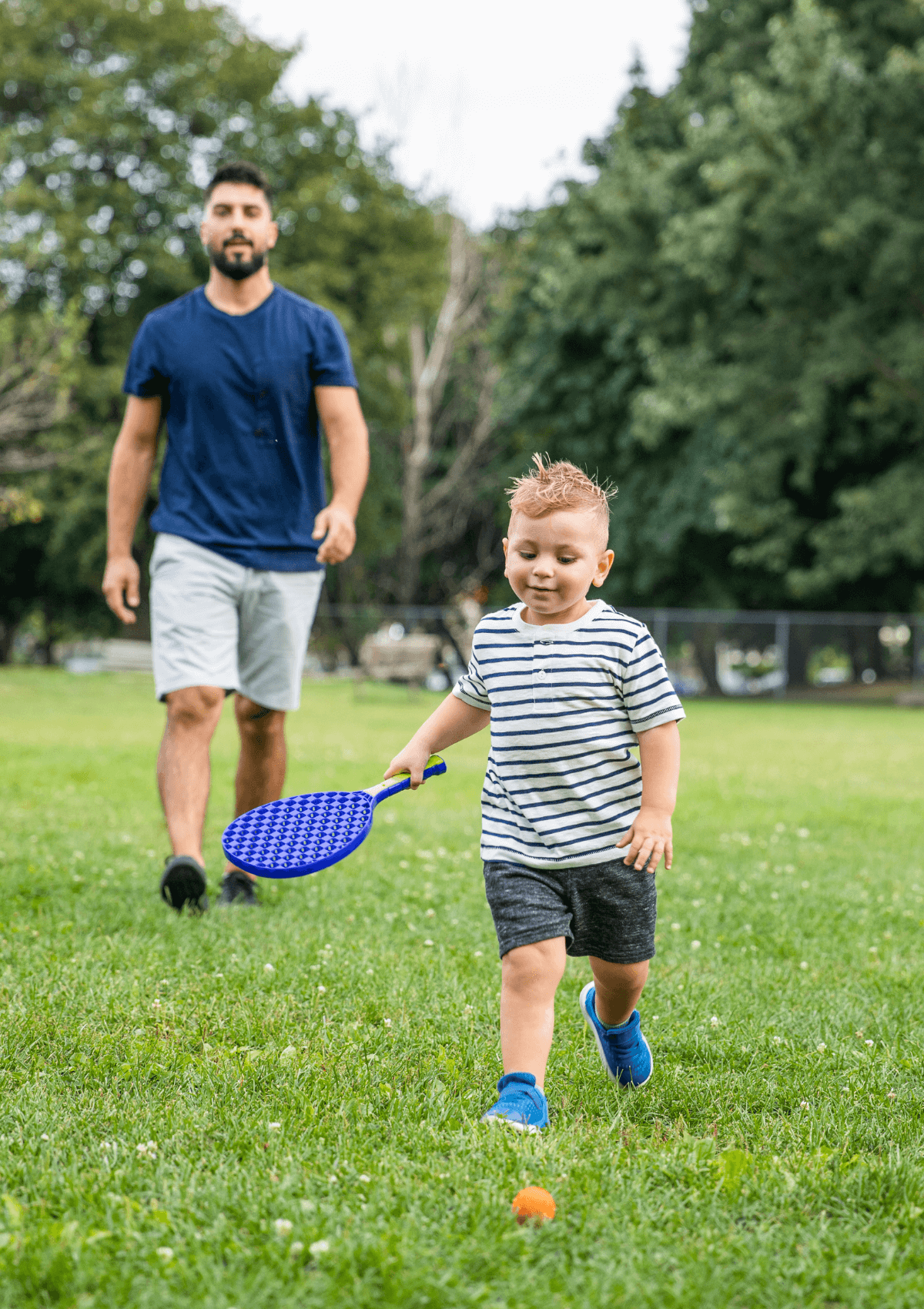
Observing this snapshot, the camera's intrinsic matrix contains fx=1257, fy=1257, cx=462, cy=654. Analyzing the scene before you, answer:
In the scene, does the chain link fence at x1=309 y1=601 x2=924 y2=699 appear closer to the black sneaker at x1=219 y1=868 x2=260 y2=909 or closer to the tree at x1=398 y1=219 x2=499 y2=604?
the tree at x1=398 y1=219 x2=499 y2=604

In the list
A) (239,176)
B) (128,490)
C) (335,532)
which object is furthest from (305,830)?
(239,176)

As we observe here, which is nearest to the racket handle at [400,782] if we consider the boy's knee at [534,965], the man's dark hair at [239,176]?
the boy's knee at [534,965]

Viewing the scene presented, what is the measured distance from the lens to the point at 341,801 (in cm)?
315

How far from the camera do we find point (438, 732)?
3143 millimetres

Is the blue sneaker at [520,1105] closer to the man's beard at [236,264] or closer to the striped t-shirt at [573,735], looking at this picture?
the striped t-shirt at [573,735]

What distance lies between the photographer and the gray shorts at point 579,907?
2.84 metres

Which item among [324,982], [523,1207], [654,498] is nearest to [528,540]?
[523,1207]

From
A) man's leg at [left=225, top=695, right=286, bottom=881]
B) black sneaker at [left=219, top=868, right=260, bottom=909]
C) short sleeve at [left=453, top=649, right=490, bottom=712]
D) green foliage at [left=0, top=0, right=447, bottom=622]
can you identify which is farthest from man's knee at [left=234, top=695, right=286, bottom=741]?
green foliage at [left=0, top=0, right=447, bottom=622]

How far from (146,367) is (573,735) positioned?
2.75m

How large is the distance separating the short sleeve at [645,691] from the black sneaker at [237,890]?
2519mm

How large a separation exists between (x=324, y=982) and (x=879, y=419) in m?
23.9

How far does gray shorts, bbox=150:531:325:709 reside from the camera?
4.74 metres

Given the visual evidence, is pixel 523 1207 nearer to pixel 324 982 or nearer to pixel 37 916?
pixel 324 982

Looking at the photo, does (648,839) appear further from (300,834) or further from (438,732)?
(300,834)
